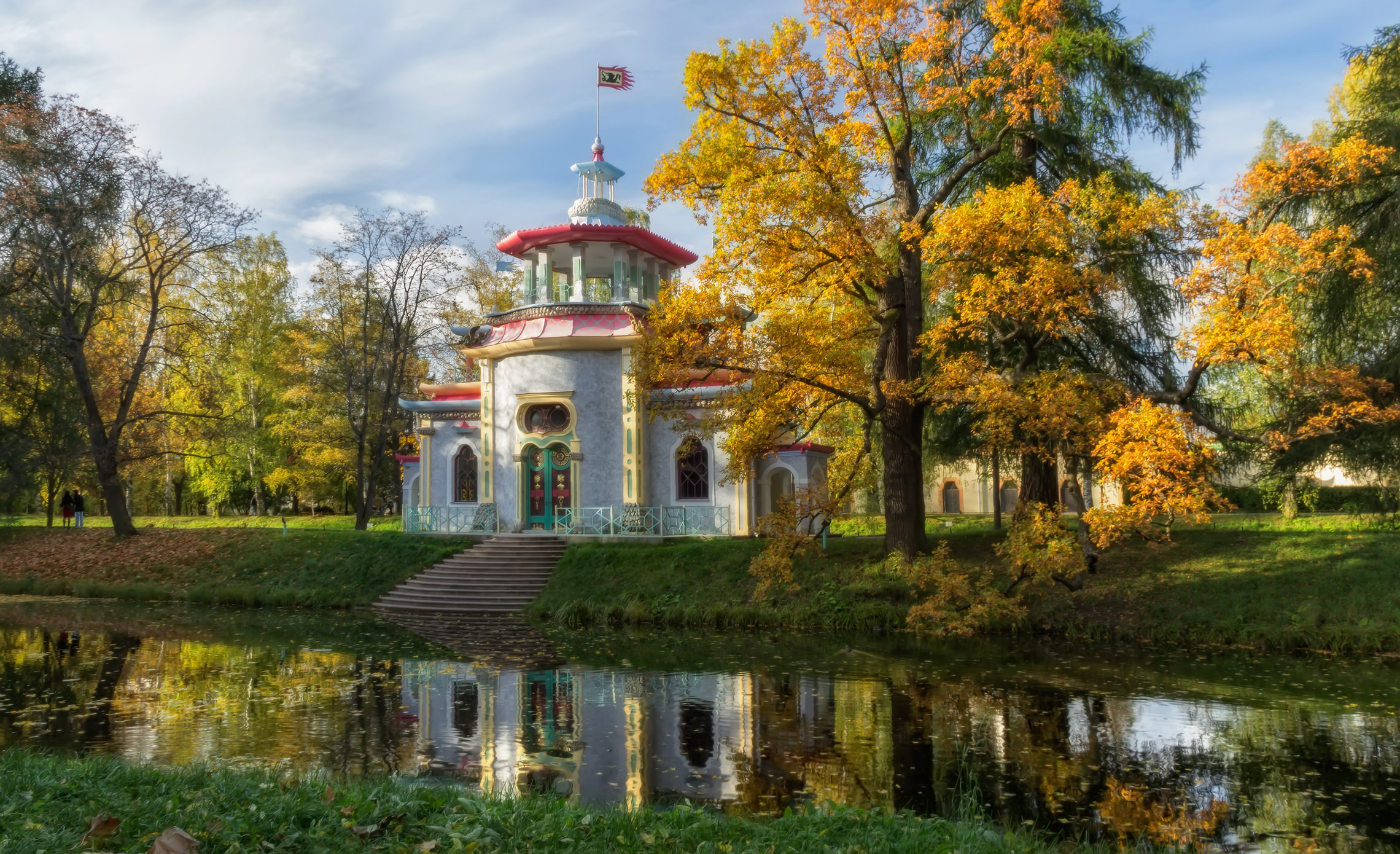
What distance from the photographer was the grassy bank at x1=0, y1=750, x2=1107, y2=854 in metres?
4.86

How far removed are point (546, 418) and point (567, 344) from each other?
85.1 inches

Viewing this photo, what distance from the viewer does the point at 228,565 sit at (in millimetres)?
23891

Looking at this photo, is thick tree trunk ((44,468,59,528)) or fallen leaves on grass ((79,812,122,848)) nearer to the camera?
fallen leaves on grass ((79,812,122,848))

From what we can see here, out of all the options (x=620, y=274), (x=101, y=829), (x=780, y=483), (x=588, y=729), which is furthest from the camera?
(x=780, y=483)

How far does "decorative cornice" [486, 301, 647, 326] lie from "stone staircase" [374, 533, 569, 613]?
232 inches

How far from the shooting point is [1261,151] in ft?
90.8

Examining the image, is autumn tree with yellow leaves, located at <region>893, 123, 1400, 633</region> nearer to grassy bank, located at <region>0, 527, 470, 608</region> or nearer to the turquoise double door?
the turquoise double door

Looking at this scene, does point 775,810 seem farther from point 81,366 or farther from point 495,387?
A: point 81,366

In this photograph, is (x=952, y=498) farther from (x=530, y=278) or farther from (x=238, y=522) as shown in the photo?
(x=238, y=522)

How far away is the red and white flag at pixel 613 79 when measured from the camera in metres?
26.4

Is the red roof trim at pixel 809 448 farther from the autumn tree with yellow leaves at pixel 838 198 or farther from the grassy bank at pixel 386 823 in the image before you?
the grassy bank at pixel 386 823

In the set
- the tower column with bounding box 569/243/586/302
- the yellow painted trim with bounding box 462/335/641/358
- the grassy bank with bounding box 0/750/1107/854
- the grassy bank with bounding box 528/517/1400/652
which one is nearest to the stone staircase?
the grassy bank with bounding box 528/517/1400/652

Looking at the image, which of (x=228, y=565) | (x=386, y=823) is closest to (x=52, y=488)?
(x=228, y=565)

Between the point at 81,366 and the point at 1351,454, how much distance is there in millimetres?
30817
